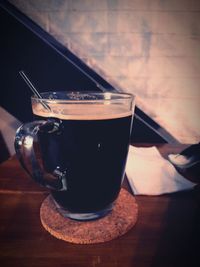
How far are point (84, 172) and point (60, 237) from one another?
12cm

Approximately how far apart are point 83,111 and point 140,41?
138 centimetres

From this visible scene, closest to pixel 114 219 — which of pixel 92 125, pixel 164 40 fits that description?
pixel 92 125

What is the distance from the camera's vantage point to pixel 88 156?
449mm

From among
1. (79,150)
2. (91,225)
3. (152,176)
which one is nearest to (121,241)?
(91,225)

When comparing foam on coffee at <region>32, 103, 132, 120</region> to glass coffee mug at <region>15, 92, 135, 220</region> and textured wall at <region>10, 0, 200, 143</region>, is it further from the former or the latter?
textured wall at <region>10, 0, 200, 143</region>

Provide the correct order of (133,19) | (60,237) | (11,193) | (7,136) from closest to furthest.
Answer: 1. (60,237)
2. (11,193)
3. (133,19)
4. (7,136)

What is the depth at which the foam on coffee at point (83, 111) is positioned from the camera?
0.44 meters

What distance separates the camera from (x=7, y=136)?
1795mm

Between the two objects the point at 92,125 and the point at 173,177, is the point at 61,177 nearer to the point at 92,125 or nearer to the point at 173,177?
the point at 92,125

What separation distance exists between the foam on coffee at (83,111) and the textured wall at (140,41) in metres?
1.30

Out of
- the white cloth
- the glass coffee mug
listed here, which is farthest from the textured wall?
the glass coffee mug

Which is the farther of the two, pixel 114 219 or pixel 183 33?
pixel 183 33

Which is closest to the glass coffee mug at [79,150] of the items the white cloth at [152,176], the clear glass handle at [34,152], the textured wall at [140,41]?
the clear glass handle at [34,152]

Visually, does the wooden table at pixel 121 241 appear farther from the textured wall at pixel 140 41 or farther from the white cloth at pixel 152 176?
the textured wall at pixel 140 41
